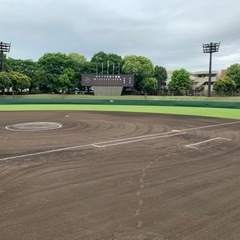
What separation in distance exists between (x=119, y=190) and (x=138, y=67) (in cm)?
7291

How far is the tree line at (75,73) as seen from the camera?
227ft

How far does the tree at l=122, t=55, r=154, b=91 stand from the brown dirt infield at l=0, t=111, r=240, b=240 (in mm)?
67067

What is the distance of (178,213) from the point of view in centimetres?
502

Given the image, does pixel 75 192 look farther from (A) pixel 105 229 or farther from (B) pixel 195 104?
(B) pixel 195 104

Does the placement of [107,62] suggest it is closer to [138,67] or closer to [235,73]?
[138,67]

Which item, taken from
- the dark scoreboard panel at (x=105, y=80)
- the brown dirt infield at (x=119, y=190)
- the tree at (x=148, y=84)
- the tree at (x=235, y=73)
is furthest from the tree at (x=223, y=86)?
the brown dirt infield at (x=119, y=190)

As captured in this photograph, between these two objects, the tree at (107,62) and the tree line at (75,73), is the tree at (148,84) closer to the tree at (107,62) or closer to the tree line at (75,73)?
the tree line at (75,73)

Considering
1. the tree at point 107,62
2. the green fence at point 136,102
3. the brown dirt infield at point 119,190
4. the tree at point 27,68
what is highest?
the tree at point 107,62

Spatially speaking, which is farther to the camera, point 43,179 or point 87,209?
point 43,179

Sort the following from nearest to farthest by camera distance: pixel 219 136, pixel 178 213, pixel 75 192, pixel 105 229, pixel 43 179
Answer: pixel 105 229
pixel 178 213
pixel 75 192
pixel 43 179
pixel 219 136

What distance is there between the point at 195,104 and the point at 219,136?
88.9ft

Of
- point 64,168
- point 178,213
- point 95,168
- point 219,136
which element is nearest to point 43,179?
point 64,168

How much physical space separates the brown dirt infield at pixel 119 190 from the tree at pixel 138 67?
67.1 meters

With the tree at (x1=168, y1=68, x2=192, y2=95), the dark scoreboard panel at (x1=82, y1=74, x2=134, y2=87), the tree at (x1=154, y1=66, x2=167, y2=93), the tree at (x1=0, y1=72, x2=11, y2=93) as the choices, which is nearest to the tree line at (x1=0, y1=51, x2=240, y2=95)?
the tree at (x1=168, y1=68, x2=192, y2=95)
